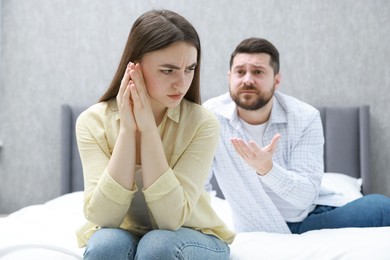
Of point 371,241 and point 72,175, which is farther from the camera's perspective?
point 72,175

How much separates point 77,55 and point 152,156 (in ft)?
6.74

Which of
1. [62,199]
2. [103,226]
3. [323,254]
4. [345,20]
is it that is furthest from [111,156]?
[345,20]

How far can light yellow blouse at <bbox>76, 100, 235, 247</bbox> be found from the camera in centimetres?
140

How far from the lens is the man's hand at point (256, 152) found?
1762 mm

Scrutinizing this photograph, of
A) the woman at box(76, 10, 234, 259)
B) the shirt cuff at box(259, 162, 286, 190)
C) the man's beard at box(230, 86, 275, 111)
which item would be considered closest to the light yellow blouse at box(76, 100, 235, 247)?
the woman at box(76, 10, 234, 259)

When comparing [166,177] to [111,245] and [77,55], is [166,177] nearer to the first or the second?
[111,245]

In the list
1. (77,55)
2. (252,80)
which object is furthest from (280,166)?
(77,55)

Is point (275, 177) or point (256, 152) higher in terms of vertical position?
point (256, 152)

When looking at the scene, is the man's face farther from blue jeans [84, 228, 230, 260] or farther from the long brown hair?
blue jeans [84, 228, 230, 260]

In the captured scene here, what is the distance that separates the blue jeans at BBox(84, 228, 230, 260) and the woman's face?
0.35m

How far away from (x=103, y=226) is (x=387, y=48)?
7.54 feet

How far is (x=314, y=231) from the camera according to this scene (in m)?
1.94

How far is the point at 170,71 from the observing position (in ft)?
4.77

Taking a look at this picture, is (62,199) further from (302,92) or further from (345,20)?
(345,20)
